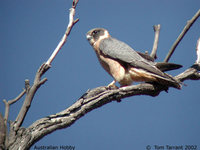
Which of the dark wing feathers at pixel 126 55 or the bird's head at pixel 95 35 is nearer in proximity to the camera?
the dark wing feathers at pixel 126 55

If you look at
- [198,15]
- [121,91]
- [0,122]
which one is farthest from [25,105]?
[198,15]

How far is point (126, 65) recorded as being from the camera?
431cm

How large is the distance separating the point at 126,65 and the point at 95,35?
1.17 m

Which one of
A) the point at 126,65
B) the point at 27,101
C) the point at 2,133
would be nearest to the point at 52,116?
the point at 27,101

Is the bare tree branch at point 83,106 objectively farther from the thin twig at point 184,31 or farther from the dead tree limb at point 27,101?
the thin twig at point 184,31

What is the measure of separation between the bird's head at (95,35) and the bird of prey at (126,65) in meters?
0.13

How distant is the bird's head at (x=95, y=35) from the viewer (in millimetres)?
4949

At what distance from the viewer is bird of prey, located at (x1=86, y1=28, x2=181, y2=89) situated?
385 centimetres

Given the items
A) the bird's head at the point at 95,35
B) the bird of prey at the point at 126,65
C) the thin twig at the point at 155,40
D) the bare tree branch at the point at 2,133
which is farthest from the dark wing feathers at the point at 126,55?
the bare tree branch at the point at 2,133

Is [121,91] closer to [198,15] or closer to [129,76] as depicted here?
[129,76]

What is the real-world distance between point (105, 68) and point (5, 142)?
246 centimetres

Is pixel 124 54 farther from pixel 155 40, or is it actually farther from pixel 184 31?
pixel 184 31

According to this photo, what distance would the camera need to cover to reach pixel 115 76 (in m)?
4.29

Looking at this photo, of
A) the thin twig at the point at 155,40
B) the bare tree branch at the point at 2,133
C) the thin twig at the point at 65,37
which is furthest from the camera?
the thin twig at the point at 155,40
